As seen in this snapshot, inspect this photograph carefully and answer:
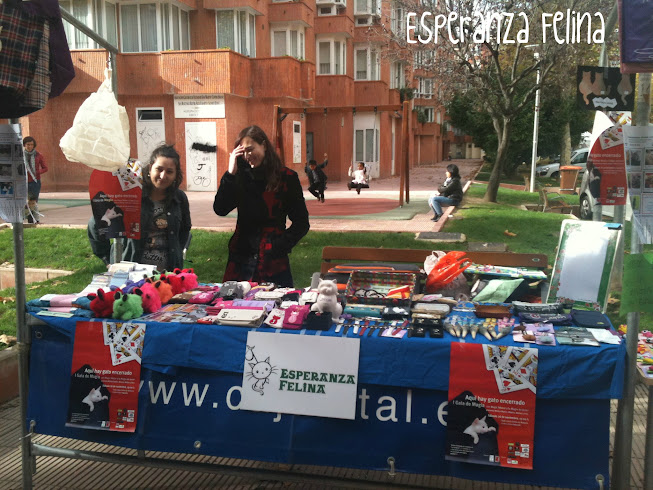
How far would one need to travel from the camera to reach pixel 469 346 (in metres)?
3.05

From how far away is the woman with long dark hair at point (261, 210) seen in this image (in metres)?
4.44

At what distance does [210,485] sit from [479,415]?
67.3 inches

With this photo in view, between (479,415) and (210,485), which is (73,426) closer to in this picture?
(210,485)

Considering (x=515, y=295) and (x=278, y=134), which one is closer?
(x=515, y=295)

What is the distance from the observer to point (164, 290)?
3.82m

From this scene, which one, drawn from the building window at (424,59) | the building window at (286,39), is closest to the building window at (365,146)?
the building window at (286,39)

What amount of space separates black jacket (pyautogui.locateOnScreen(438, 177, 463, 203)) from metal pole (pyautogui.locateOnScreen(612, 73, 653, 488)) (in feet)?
39.6

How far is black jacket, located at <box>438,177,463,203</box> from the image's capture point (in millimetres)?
15094

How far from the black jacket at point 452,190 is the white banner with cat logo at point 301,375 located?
12.3 metres

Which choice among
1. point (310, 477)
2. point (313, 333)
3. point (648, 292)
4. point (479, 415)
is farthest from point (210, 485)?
point (648, 292)

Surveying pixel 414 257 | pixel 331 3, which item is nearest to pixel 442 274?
pixel 414 257

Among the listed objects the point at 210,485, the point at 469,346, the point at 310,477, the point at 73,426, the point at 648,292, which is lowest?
the point at 210,485

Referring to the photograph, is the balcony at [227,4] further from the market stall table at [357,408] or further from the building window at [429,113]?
the building window at [429,113]

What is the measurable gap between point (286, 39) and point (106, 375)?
26.4 m
